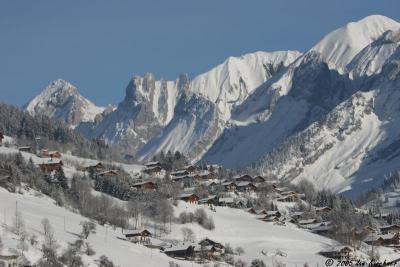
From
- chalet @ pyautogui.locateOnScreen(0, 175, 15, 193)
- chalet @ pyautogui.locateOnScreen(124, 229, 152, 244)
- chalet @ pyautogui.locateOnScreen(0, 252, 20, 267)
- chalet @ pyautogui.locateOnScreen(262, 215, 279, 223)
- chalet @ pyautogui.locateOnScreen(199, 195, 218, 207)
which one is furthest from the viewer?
chalet @ pyautogui.locateOnScreen(199, 195, 218, 207)

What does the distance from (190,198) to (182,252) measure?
127 ft

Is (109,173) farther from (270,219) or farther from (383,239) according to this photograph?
(383,239)

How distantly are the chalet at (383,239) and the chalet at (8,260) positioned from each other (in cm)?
7288

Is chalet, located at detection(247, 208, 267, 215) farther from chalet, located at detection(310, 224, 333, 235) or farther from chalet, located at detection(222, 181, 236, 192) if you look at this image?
chalet, located at detection(222, 181, 236, 192)

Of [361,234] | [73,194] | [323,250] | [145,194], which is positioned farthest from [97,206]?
[361,234]

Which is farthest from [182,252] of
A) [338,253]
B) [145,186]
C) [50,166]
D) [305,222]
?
[305,222]

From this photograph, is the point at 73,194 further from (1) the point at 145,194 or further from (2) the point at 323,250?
(2) the point at 323,250

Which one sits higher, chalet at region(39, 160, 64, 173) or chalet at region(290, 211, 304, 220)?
chalet at region(39, 160, 64, 173)

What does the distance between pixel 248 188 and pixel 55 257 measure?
99.5 meters

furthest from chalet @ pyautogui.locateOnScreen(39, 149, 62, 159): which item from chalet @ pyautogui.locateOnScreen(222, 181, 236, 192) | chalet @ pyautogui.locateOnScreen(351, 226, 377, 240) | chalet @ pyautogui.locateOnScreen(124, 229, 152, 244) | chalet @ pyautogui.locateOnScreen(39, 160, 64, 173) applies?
chalet @ pyautogui.locateOnScreen(124, 229, 152, 244)

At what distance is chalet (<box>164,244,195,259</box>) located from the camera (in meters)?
124

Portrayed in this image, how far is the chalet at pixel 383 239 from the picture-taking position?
15388 cm

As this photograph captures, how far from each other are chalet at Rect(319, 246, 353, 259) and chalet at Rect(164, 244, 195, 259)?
21.6m

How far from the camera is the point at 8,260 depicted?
95000 millimetres
